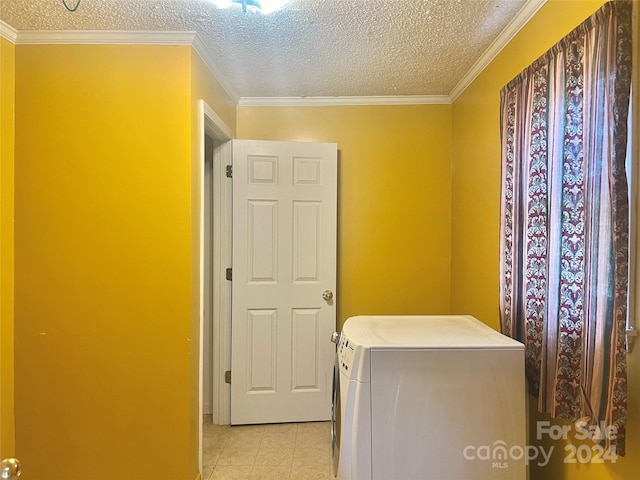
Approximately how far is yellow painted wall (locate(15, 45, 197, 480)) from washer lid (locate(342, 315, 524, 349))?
0.91 m

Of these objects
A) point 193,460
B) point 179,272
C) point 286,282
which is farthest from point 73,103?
point 193,460

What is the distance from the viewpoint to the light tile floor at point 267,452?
1.99 meters

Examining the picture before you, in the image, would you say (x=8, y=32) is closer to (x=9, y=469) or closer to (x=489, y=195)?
(x=9, y=469)

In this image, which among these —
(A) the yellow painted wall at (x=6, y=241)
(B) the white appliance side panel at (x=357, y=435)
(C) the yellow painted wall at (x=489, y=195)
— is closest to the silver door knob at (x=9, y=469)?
(B) the white appliance side panel at (x=357, y=435)

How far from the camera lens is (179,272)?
1.75 metres

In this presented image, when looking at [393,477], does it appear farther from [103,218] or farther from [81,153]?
[81,153]

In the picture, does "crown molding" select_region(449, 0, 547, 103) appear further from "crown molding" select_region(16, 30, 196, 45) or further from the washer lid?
"crown molding" select_region(16, 30, 196, 45)

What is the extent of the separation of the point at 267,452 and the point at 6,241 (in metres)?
1.81

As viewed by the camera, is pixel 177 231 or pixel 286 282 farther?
pixel 286 282

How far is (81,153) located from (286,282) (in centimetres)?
138

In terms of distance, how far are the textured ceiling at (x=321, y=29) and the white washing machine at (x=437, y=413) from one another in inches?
55.2

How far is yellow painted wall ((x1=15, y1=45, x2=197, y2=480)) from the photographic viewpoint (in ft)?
5.72

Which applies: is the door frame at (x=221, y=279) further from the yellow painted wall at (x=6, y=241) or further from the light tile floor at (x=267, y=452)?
the yellow painted wall at (x=6, y=241)

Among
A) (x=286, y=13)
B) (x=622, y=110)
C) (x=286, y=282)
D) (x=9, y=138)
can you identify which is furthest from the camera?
(x=286, y=282)
